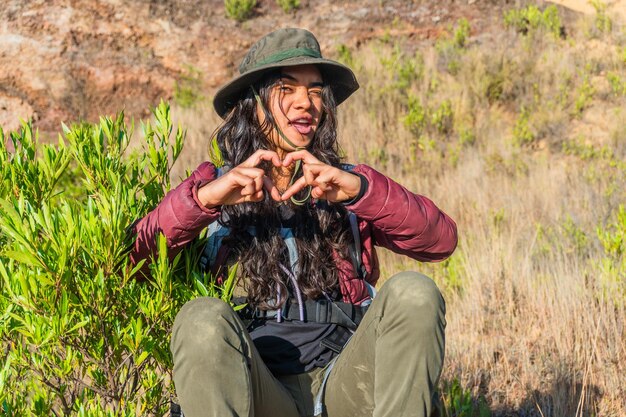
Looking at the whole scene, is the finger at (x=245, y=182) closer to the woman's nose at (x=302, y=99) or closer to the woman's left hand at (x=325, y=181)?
the woman's left hand at (x=325, y=181)

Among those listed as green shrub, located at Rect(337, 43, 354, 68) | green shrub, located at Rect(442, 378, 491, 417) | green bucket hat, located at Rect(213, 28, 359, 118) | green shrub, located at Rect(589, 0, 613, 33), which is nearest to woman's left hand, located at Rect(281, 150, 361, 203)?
green bucket hat, located at Rect(213, 28, 359, 118)

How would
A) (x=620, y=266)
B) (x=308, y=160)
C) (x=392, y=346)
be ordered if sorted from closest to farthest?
(x=392, y=346), (x=308, y=160), (x=620, y=266)

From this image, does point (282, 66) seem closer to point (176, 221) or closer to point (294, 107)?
point (294, 107)

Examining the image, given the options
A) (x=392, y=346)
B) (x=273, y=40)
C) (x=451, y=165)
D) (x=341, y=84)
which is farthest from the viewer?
(x=451, y=165)

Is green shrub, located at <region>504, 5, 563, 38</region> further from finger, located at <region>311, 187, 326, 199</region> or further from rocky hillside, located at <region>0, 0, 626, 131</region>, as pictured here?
finger, located at <region>311, 187, 326, 199</region>

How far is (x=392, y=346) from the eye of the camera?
2.13m

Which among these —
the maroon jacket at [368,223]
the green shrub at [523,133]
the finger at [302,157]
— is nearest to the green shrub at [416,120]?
the green shrub at [523,133]

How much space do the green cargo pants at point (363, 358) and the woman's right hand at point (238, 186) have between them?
1.01 ft

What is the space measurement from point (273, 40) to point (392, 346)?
1.23 meters

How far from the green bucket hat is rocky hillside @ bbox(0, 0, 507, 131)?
22.5 feet

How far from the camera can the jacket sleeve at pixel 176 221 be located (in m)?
2.24

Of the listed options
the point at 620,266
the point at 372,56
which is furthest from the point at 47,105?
the point at 620,266

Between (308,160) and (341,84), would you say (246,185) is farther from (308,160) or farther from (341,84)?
(341,84)

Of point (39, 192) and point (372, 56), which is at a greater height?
point (39, 192)
